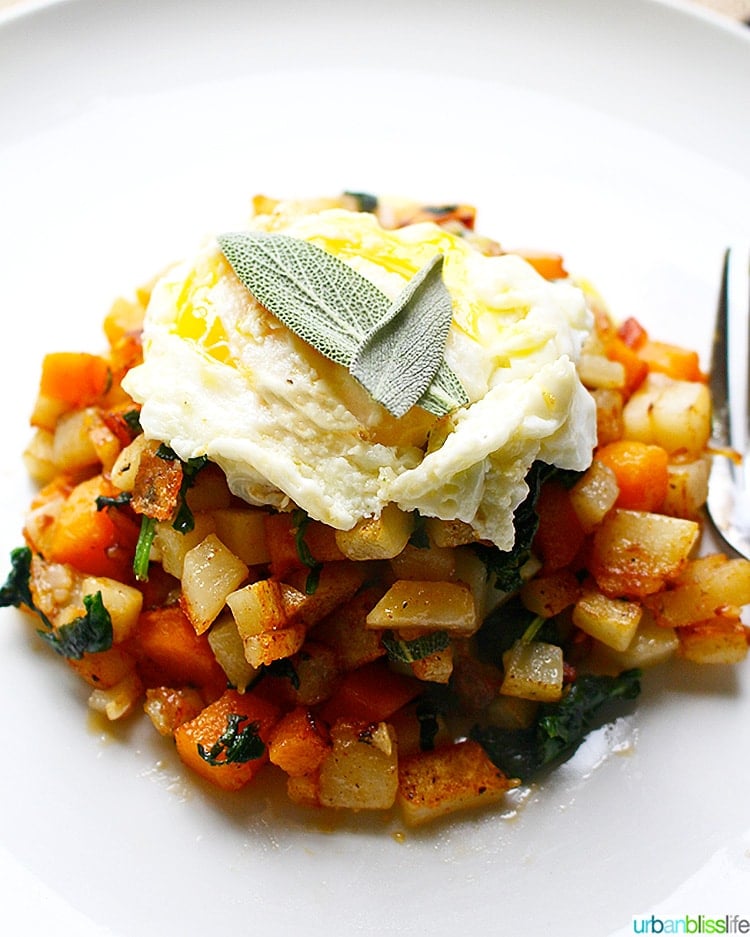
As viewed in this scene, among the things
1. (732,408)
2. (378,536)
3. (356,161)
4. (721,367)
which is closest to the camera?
(378,536)

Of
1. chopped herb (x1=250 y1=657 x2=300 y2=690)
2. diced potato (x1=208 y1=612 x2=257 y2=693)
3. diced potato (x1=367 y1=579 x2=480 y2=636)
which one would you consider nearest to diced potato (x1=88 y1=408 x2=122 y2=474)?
diced potato (x1=208 y1=612 x2=257 y2=693)

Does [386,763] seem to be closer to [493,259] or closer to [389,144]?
[493,259]

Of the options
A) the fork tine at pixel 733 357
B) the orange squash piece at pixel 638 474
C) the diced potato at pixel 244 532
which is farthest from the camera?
the fork tine at pixel 733 357

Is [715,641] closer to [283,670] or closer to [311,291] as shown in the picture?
[283,670]

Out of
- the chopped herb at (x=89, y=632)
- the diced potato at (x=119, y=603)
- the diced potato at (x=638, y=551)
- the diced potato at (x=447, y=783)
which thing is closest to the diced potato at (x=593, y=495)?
the diced potato at (x=638, y=551)

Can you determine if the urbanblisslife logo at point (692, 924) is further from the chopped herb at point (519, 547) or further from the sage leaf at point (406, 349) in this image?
the sage leaf at point (406, 349)

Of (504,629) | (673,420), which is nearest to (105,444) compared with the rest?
(504,629)
